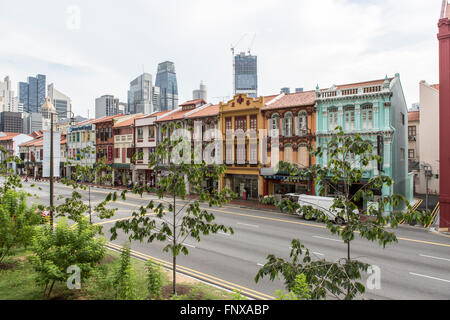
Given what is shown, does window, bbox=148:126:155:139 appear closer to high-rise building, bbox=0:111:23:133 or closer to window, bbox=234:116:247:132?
window, bbox=234:116:247:132

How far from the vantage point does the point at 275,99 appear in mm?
34344

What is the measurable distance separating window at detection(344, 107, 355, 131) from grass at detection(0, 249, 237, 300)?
882 inches

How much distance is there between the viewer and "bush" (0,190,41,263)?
10156 millimetres

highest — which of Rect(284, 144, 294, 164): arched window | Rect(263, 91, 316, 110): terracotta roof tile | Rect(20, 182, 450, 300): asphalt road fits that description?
Rect(263, 91, 316, 110): terracotta roof tile

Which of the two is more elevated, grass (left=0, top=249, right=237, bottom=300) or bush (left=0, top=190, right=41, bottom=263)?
bush (left=0, top=190, right=41, bottom=263)

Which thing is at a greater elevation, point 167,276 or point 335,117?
point 335,117

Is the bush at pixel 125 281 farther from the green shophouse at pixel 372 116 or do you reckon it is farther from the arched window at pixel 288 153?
the arched window at pixel 288 153

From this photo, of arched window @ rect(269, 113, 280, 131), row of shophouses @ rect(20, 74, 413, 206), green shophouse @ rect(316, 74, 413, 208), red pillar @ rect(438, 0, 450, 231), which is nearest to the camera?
red pillar @ rect(438, 0, 450, 231)

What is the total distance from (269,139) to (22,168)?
74.7 meters

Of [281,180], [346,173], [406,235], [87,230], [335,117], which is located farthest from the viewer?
[281,180]

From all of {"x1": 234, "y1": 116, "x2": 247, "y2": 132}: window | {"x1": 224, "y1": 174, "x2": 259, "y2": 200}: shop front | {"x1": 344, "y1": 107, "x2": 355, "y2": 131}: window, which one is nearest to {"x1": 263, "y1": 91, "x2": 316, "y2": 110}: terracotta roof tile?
{"x1": 234, "y1": 116, "x2": 247, "y2": 132}: window

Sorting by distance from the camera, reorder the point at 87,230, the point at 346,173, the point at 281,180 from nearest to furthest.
Result: the point at 346,173, the point at 87,230, the point at 281,180
